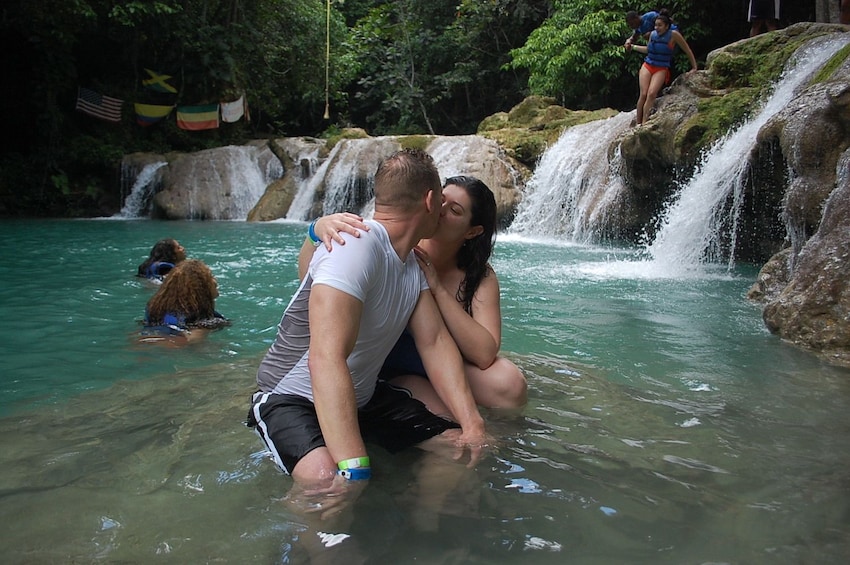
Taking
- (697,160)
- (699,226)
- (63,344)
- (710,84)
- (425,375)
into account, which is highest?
(710,84)

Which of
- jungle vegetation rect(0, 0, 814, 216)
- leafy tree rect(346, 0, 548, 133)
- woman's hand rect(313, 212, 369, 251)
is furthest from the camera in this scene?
leafy tree rect(346, 0, 548, 133)

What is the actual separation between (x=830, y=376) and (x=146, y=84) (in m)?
21.0

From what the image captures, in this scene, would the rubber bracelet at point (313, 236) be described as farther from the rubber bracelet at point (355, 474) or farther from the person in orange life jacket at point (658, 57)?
the person in orange life jacket at point (658, 57)

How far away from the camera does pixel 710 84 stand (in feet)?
37.0

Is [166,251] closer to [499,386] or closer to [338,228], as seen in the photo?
[499,386]

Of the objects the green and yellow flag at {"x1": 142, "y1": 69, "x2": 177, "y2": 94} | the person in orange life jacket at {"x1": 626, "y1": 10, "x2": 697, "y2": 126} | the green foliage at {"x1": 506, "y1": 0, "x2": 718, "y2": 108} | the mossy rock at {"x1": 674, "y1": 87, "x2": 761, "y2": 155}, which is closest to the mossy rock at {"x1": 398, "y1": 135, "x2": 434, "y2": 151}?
the green foliage at {"x1": 506, "y1": 0, "x2": 718, "y2": 108}

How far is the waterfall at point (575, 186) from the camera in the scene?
12727 mm

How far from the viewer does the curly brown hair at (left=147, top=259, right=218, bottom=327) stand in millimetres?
5230

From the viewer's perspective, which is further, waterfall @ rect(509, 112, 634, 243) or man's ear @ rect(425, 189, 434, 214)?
waterfall @ rect(509, 112, 634, 243)

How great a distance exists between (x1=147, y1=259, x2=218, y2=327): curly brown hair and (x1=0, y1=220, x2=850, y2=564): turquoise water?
0.29 meters

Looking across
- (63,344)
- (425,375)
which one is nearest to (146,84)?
(63,344)

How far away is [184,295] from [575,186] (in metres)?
9.68

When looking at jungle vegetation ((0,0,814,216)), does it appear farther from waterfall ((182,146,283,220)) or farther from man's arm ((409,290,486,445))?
man's arm ((409,290,486,445))

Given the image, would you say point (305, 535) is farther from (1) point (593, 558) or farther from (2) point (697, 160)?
(2) point (697, 160)
